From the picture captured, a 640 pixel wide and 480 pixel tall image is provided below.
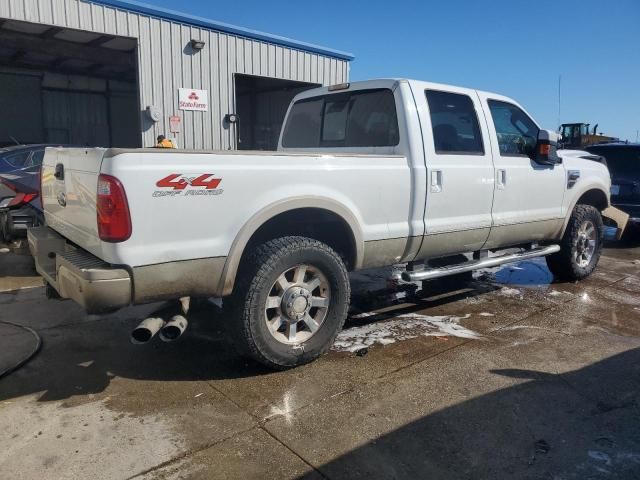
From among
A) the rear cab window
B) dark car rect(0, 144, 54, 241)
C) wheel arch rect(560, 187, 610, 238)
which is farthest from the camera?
wheel arch rect(560, 187, 610, 238)

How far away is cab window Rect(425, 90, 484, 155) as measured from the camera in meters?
4.54

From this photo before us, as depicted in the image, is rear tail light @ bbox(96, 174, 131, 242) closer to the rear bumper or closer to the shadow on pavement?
the rear bumper

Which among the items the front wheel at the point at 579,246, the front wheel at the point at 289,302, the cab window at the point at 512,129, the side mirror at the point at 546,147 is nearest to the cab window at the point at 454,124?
the cab window at the point at 512,129

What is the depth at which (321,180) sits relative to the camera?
3.66 meters

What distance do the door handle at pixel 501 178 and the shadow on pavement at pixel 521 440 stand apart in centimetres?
203

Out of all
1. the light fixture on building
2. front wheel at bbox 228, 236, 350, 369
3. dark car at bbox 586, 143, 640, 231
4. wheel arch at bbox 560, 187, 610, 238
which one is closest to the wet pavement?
front wheel at bbox 228, 236, 350, 369

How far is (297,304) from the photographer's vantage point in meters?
3.69

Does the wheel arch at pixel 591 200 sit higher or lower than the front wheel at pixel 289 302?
higher

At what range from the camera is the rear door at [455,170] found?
441cm

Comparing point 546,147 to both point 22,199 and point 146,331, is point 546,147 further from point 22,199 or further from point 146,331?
point 22,199

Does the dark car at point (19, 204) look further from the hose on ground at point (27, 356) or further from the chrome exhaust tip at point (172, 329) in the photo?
the chrome exhaust tip at point (172, 329)

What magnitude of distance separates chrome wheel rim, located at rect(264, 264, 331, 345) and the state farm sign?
9.18 metres

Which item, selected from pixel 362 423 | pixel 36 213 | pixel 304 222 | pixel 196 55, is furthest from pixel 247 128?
pixel 362 423

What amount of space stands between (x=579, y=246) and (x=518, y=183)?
180cm
